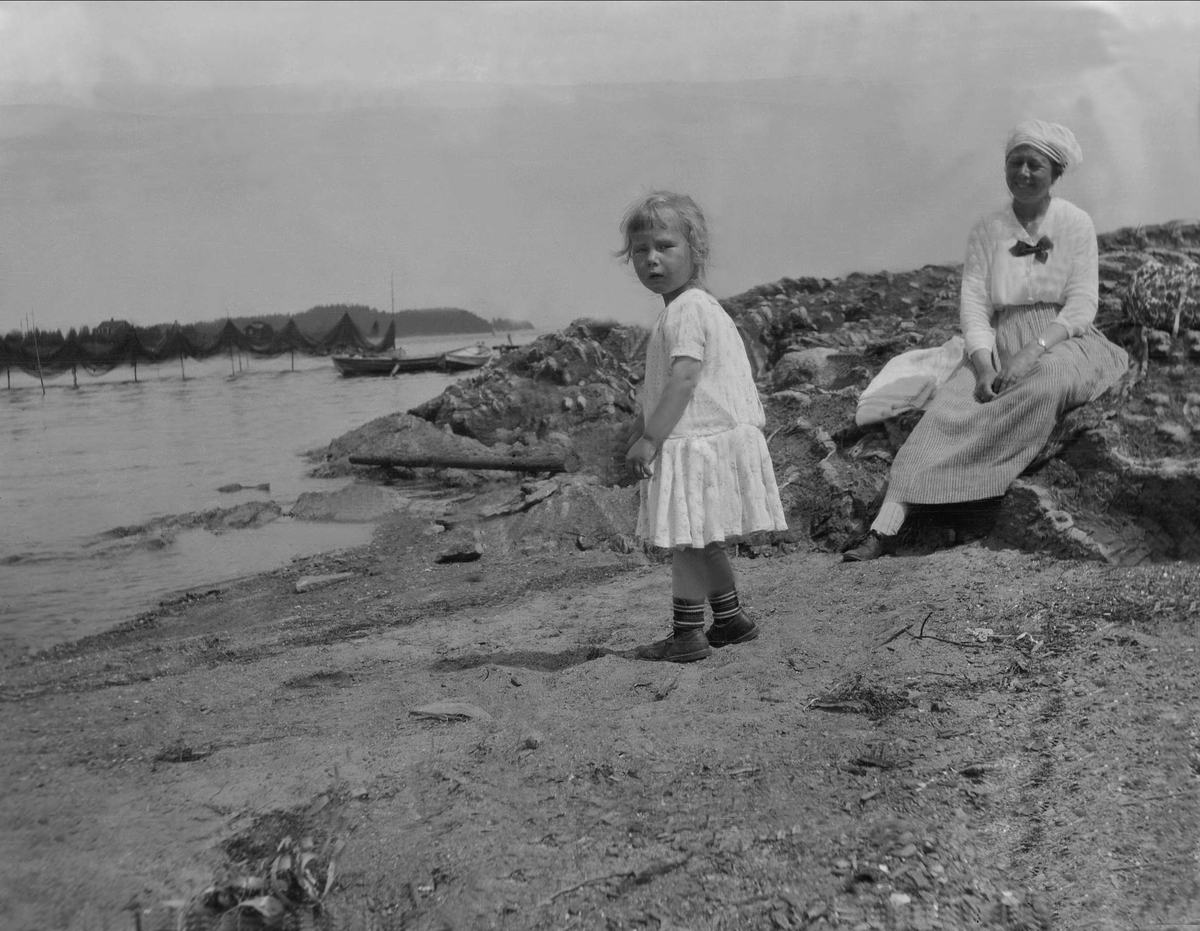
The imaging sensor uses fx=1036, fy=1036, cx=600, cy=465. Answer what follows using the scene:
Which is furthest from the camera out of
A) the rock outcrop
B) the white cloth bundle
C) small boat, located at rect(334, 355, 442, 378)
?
small boat, located at rect(334, 355, 442, 378)

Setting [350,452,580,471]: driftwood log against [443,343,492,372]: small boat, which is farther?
[443,343,492,372]: small boat

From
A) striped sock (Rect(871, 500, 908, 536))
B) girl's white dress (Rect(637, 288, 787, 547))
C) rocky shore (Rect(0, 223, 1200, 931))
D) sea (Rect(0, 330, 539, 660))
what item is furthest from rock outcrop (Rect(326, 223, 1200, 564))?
sea (Rect(0, 330, 539, 660))

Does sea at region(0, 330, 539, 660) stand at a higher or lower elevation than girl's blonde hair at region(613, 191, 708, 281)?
lower

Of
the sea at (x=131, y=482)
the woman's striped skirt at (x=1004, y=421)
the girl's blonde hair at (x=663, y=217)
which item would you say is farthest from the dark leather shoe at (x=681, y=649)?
the sea at (x=131, y=482)

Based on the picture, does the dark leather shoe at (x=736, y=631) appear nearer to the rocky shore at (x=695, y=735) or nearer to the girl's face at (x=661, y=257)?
the rocky shore at (x=695, y=735)

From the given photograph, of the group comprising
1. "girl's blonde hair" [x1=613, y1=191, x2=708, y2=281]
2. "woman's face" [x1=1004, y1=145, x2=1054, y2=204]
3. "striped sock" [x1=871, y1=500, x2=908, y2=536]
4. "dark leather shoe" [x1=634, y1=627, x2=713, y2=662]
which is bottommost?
"dark leather shoe" [x1=634, y1=627, x2=713, y2=662]

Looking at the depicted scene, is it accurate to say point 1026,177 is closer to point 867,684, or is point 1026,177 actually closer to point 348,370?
point 867,684

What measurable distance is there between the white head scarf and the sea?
2743mm

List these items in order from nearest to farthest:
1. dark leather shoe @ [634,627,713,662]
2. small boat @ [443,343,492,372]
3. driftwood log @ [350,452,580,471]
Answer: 1. dark leather shoe @ [634,627,713,662]
2. driftwood log @ [350,452,580,471]
3. small boat @ [443,343,492,372]

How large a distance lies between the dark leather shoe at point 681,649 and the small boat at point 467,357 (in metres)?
6.51

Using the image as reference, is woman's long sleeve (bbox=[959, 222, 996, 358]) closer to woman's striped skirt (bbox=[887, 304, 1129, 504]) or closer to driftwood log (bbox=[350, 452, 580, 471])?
woman's striped skirt (bbox=[887, 304, 1129, 504])

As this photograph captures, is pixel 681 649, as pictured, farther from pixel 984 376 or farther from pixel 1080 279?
pixel 1080 279

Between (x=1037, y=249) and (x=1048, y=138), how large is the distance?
402 mm

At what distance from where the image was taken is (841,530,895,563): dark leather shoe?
12.6ft
